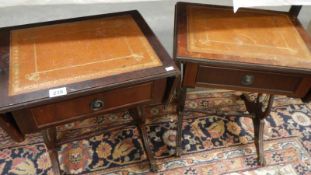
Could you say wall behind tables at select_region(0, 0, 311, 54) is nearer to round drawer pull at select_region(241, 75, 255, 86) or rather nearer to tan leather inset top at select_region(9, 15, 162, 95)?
tan leather inset top at select_region(9, 15, 162, 95)

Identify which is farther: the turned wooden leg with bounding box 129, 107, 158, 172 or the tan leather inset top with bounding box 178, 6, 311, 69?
the turned wooden leg with bounding box 129, 107, 158, 172

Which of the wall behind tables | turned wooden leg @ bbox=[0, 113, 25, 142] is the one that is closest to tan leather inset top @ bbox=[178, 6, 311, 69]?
the wall behind tables

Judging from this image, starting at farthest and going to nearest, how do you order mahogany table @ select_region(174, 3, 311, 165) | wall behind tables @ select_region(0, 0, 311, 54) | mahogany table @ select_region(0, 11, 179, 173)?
wall behind tables @ select_region(0, 0, 311, 54) → mahogany table @ select_region(174, 3, 311, 165) → mahogany table @ select_region(0, 11, 179, 173)

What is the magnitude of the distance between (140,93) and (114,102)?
84 mm

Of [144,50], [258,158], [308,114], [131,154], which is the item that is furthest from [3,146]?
[308,114]

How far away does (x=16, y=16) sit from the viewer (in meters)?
1.17

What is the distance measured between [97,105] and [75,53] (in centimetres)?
17

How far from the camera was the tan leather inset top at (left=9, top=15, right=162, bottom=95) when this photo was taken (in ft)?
2.37

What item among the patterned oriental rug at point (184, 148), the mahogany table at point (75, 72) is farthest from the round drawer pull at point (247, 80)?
the patterned oriental rug at point (184, 148)

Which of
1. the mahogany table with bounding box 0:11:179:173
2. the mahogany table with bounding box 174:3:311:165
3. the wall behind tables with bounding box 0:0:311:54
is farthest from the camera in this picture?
the wall behind tables with bounding box 0:0:311:54

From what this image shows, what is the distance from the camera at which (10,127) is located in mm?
735

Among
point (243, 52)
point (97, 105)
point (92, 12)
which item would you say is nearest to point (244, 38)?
point (243, 52)

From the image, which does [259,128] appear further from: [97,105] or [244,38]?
[97,105]

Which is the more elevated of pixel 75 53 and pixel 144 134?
pixel 75 53
